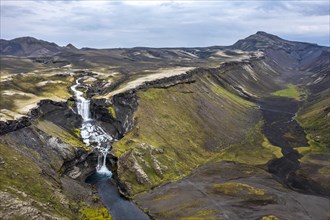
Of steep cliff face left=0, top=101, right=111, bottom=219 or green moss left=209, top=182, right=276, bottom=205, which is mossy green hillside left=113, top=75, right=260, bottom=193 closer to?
steep cliff face left=0, top=101, right=111, bottom=219

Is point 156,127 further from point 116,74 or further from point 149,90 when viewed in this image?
point 116,74

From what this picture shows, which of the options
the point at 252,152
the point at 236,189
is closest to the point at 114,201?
the point at 236,189

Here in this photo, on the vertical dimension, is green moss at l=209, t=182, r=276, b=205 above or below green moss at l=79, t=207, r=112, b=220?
above

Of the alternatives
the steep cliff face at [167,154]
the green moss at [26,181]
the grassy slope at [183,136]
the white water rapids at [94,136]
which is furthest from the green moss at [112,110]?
the green moss at [26,181]

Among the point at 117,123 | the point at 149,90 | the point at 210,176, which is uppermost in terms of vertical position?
the point at 149,90

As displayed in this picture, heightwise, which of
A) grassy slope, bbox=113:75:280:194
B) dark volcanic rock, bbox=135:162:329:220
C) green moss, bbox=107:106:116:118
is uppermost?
green moss, bbox=107:106:116:118

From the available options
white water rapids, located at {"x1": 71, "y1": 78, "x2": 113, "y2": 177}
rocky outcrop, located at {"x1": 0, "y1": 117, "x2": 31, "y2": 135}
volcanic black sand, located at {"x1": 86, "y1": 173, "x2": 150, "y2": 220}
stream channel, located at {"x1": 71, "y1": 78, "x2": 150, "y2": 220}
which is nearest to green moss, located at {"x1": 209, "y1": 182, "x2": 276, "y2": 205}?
volcanic black sand, located at {"x1": 86, "y1": 173, "x2": 150, "y2": 220}

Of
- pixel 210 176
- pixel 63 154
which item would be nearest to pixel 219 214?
pixel 210 176

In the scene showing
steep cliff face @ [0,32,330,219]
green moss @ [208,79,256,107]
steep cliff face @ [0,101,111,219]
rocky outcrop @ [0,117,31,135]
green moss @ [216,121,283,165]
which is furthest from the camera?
green moss @ [208,79,256,107]
